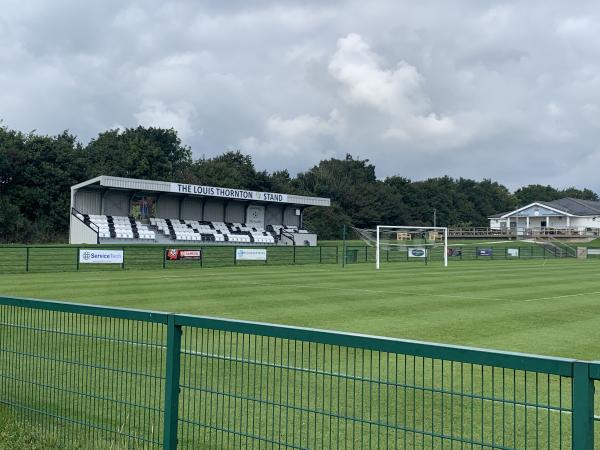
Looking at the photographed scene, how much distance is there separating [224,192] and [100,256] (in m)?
29.9

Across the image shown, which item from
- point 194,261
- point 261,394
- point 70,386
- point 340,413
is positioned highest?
point 194,261

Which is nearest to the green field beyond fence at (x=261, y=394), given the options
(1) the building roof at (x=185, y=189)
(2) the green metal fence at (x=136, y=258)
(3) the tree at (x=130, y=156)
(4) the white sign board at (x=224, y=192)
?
(2) the green metal fence at (x=136, y=258)

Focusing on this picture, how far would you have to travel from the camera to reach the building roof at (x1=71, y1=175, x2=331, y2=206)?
53.7m

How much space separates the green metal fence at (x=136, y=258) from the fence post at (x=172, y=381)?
29572mm

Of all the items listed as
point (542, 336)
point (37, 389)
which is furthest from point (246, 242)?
point (37, 389)

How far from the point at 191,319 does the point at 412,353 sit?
5.50 ft

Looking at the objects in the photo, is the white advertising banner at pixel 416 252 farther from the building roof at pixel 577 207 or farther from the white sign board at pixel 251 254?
the building roof at pixel 577 207

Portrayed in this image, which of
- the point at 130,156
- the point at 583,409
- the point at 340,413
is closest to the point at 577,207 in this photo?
the point at 130,156

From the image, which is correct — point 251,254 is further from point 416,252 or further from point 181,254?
point 416,252

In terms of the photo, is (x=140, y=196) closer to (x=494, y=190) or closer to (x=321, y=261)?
(x=321, y=261)

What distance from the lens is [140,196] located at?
61000 millimetres

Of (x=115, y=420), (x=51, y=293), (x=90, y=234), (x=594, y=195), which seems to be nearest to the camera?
(x=115, y=420)

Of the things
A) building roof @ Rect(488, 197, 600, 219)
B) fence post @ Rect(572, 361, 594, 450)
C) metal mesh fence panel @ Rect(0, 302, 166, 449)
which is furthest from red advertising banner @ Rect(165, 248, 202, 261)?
building roof @ Rect(488, 197, 600, 219)

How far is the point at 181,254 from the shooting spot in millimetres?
38562
